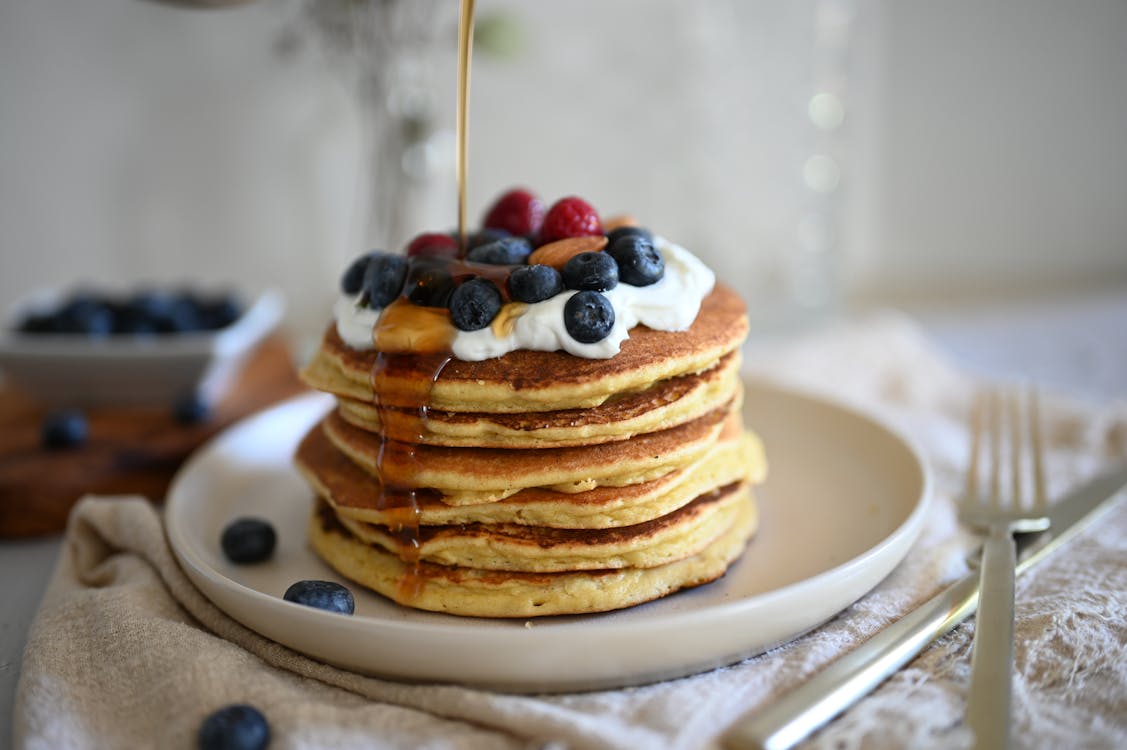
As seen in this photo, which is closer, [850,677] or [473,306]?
[850,677]

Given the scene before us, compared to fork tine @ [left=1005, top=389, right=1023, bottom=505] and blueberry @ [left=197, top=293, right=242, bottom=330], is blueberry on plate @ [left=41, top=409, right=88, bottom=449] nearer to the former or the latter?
blueberry @ [left=197, top=293, right=242, bottom=330]

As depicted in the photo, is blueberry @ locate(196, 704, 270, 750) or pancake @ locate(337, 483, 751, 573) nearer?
blueberry @ locate(196, 704, 270, 750)

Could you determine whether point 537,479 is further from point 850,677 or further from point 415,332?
point 850,677

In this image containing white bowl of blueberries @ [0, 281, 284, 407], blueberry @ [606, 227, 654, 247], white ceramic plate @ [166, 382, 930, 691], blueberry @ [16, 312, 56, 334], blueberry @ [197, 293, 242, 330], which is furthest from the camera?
blueberry @ [197, 293, 242, 330]

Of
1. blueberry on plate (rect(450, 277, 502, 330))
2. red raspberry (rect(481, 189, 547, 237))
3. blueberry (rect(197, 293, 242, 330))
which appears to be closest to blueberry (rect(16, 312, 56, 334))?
blueberry (rect(197, 293, 242, 330))

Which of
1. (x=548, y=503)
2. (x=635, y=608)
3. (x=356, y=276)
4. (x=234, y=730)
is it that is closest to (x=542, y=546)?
(x=548, y=503)

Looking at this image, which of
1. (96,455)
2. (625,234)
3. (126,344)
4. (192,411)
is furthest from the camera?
(126,344)
